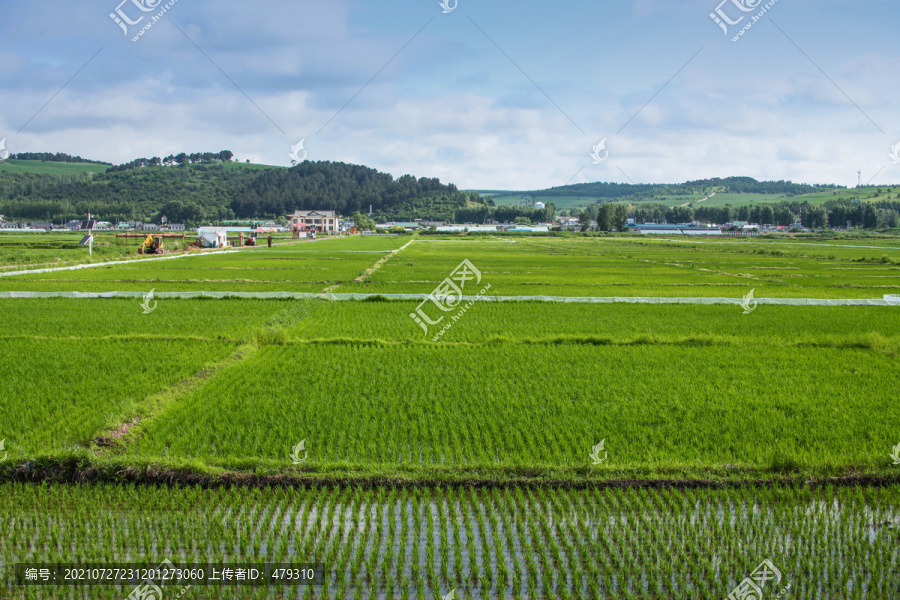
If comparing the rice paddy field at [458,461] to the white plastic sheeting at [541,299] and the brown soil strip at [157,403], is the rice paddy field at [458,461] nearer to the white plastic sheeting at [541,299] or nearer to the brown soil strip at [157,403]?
the brown soil strip at [157,403]

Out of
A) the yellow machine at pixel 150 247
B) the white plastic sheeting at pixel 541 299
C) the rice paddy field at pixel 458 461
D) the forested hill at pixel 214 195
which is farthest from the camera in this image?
the forested hill at pixel 214 195

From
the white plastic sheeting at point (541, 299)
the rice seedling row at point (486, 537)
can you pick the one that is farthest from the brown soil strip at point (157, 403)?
the white plastic sheeting at point (541, 299)

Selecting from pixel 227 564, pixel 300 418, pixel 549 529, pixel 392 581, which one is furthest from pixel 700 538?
pixel 300 418

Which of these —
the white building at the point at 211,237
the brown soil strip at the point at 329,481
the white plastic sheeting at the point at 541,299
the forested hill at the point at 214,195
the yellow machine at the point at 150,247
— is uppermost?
the forested hill at the point at 214,195

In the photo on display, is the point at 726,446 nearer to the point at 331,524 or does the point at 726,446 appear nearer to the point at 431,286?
the point at 331,524

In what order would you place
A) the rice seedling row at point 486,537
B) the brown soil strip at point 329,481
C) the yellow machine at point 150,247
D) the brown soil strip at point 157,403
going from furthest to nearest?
the yellow machine at point 150,247 < the brown soil strip at point 157,403 < the brown soil strip at point 329,481 < the rice seedling row at point 486,537
